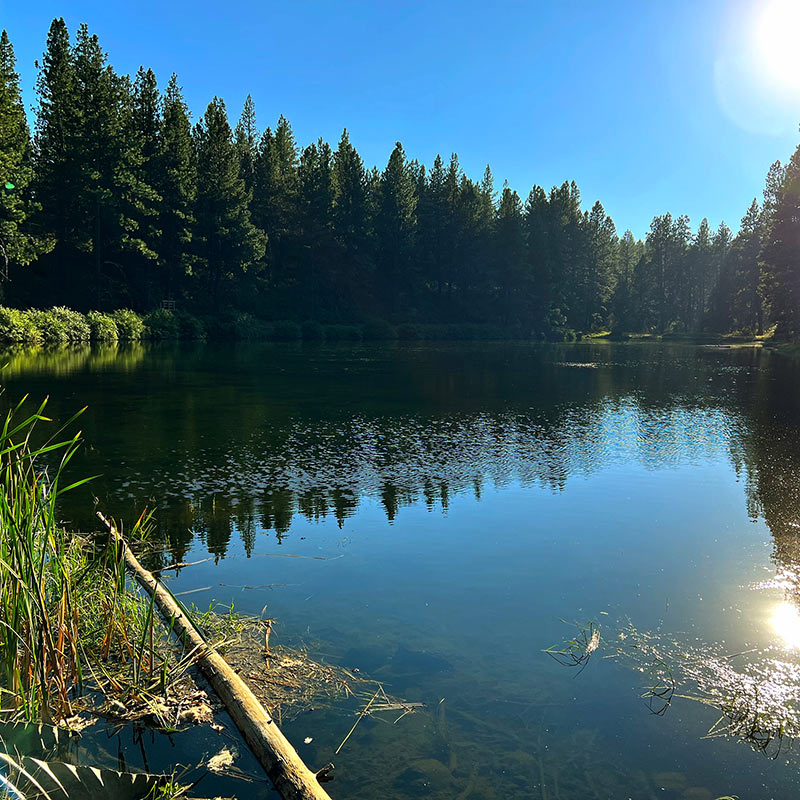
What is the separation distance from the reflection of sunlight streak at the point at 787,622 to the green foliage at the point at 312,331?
211 feet

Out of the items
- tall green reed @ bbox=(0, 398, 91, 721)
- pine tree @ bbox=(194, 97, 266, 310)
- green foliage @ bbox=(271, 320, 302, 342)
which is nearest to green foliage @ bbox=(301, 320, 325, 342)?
green foliage @ bbox=(271, 320, 302, 342)

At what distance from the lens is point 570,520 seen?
1006 centimetres

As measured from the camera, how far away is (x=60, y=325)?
4475cm

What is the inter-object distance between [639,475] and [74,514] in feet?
34.0

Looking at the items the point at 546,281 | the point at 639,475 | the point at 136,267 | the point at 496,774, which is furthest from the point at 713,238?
the point at 496,774

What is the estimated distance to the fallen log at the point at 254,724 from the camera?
3668mm

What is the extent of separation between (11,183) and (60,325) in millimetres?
11614

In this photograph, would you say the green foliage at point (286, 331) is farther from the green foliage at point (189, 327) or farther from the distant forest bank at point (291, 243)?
the green foliage at point (189, 327)

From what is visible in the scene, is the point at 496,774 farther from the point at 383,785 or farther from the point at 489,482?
the point at 489,482

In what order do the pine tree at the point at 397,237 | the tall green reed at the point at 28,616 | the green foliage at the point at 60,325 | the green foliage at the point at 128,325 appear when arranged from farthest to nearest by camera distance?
the pine tree at the point at 397,237 → the green foliage at the point at 128,325 → the green foliage at the point at 60,325 → the tall green reed at the point at 28,616

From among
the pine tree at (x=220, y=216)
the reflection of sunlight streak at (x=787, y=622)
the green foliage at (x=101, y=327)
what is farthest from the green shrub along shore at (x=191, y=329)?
the reflection of sunlight streak at (x=787, y=622)

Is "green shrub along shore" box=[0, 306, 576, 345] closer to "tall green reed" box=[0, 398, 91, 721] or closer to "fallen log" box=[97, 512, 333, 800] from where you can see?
"fallen log" box=[97, 512, 333, 800]

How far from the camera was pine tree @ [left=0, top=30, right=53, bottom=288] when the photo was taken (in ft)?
153

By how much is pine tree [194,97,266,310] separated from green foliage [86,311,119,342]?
19.9 meters
